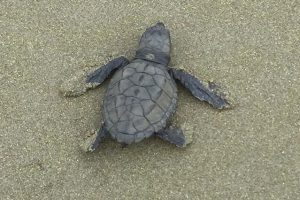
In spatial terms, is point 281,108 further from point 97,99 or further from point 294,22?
point 97,99

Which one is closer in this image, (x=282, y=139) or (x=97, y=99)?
(x=282, y=139)

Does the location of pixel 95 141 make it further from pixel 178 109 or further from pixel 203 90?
pixel 203 90

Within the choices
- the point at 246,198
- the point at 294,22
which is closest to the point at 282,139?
the point at 246,198

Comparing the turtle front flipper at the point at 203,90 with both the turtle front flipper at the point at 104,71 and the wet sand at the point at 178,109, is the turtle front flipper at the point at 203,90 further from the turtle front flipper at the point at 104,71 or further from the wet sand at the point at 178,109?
the turtle front flipper at the point at 104,71

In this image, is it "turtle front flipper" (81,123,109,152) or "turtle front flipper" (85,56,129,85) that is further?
"turtle front flipper" (85,56,129,85)

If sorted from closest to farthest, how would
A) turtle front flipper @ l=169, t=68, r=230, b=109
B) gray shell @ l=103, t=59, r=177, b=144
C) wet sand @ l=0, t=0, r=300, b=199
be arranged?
gray shell @ l=103, t=59, r=177, b=144
wet sand @ l=0, t=0, r=300, b=199
turtle front flipper @ l=169, t=68, r=230, b=109

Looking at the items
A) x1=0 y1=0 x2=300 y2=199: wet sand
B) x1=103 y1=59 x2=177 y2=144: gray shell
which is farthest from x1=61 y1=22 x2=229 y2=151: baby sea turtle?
x1=0 y1=0 x2=300 y2=199: wet sand

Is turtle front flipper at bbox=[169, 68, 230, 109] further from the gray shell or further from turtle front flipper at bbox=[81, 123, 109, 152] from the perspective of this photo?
turtle front flipper at bbox=[81, 123, 109, 152]
